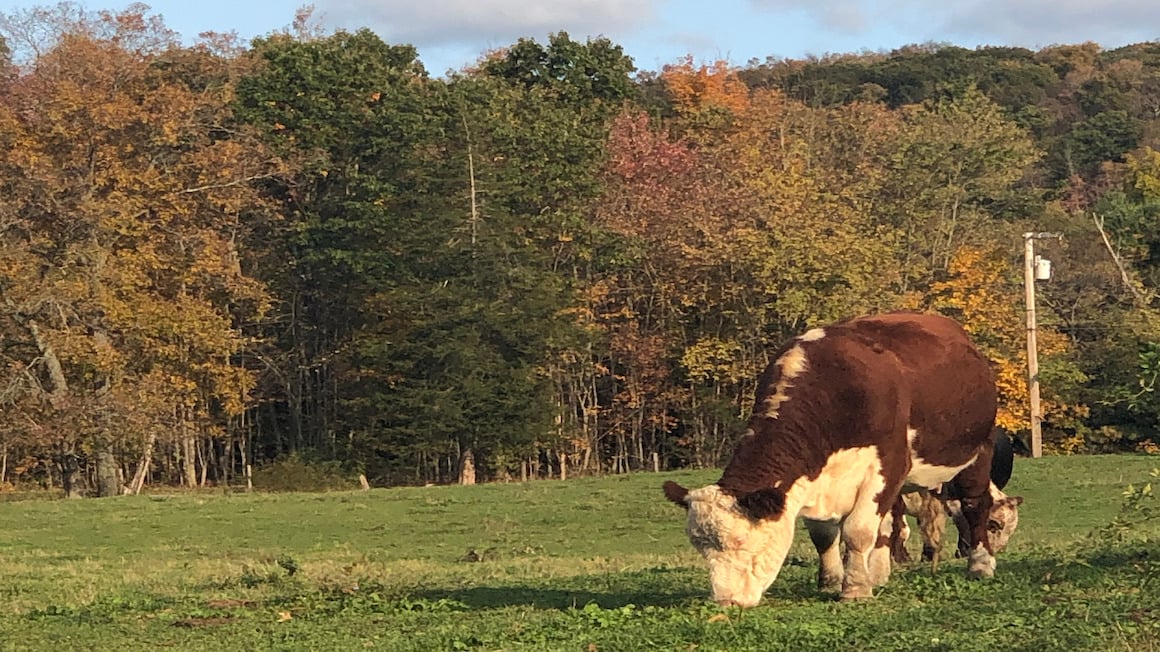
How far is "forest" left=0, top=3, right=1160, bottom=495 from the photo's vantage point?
41.1 meters

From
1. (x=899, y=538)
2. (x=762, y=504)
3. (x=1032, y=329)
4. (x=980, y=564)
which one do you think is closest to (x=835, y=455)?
(x=762, y=504)

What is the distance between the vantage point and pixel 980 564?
1020 centimetres

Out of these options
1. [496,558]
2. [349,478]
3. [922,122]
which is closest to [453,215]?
[349,478]

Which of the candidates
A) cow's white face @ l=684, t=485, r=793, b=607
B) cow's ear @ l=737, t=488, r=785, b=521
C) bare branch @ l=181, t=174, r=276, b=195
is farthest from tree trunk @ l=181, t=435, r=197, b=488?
cow's ear @ l=737, t=488, r=785, b=521

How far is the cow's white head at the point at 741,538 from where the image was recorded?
8492 mm

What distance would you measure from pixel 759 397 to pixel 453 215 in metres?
35.9

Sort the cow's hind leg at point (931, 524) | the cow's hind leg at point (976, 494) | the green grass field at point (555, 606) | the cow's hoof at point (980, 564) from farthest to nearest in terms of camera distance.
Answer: the cow's hind leg at point (931, 524) → the cow's hind leg at point (976, 494) → the cow's hoof at point (980, 564) → the green grass field at point (555, 606)

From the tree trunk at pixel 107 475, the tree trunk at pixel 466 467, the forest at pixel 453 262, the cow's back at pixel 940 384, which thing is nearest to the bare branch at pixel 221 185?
the forest at pixel 453 262

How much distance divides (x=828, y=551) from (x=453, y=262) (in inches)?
1420

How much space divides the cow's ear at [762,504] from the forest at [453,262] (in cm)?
3316

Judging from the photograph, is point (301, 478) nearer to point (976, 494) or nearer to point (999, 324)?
point (999, 324)

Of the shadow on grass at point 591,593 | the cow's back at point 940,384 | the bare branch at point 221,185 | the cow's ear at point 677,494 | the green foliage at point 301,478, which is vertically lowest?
the green foliage at point 301,478

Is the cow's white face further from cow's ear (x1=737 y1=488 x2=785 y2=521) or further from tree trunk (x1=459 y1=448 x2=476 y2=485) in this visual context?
tree trunk (x1=459 y1=448 x2=476 y2=485)

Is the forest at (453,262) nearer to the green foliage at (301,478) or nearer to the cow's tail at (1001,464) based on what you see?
the green foliage at (301,478)
